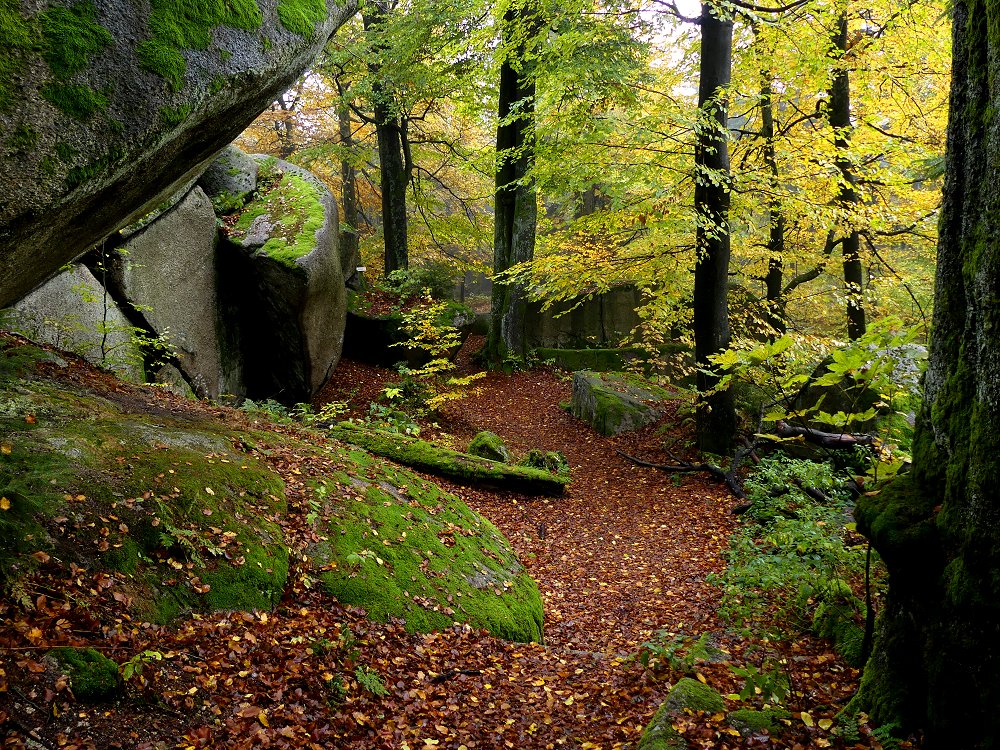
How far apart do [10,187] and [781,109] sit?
14.6 m

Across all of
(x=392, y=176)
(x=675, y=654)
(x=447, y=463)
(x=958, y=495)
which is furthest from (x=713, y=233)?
(x=392, y=176)

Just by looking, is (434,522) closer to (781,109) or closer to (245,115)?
(245,115)

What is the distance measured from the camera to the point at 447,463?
28.4ft

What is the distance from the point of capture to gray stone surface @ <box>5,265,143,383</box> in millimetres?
6645

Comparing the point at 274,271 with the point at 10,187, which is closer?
the point at 10,187

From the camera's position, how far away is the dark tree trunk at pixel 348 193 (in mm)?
14688

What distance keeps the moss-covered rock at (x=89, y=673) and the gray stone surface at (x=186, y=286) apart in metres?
6.45

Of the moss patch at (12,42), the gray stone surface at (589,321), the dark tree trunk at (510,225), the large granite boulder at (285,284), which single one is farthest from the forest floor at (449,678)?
the gray stone surface at (589,321)

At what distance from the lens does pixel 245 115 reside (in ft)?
15.0

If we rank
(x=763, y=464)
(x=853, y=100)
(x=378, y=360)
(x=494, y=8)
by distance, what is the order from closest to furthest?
(x=763, y=464) < (x=853, y=100) < (x=494, y=8) < (x=378, y=360)

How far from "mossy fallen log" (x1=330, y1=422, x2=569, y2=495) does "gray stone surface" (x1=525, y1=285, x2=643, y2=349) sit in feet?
35.5

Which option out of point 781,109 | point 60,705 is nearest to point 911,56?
point 781,109

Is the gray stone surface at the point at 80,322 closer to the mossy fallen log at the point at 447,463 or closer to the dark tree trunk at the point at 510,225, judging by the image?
the mossy fallen log at the point at 447,463

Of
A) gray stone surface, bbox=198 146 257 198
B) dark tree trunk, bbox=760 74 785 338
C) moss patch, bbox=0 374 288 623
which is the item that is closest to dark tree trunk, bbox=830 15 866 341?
dark tree trunk, bbox=760 74 785 338
